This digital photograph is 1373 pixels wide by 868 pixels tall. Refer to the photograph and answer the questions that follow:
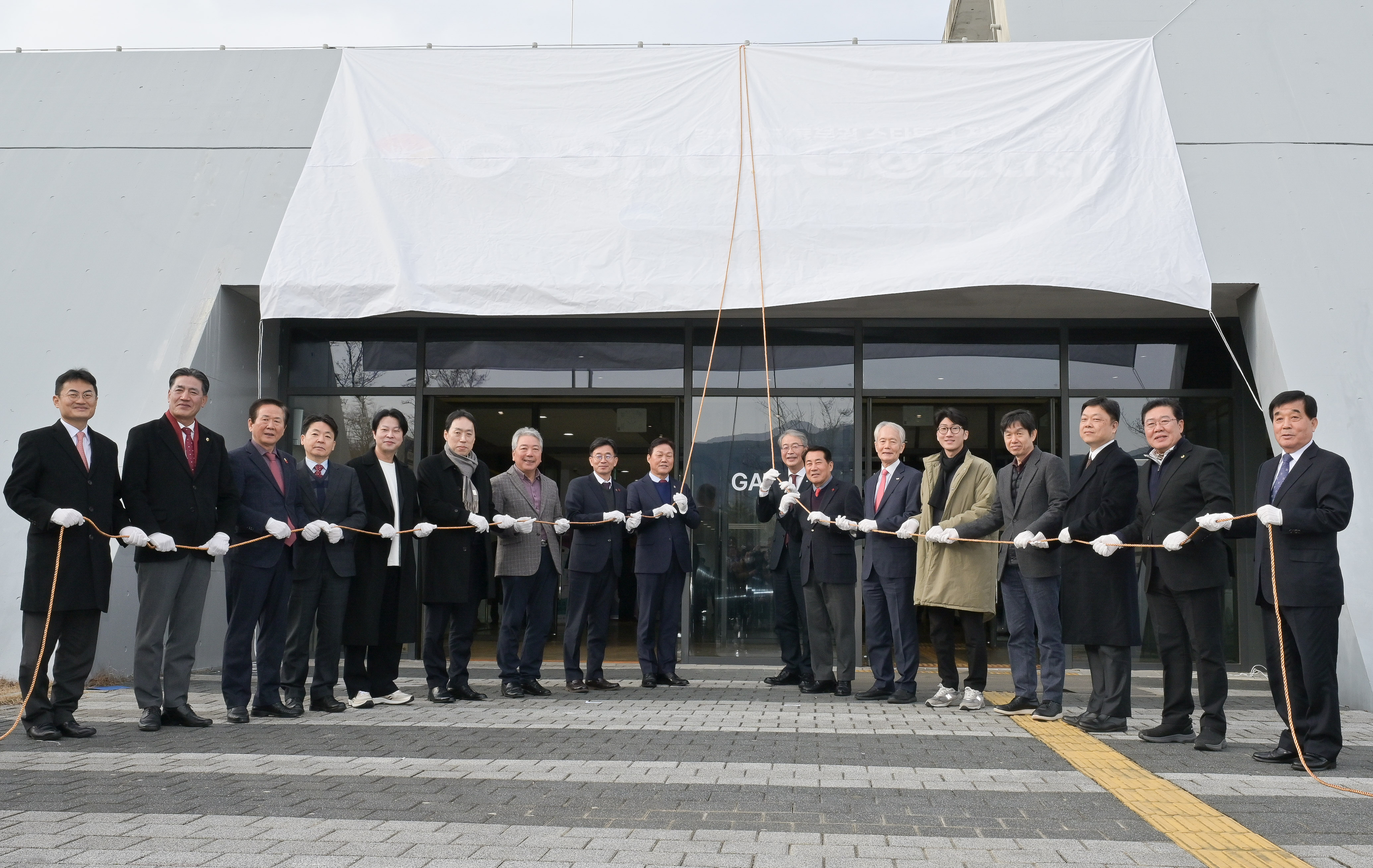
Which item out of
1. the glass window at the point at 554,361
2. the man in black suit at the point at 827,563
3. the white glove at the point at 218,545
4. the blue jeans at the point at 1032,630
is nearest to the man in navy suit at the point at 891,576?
the man in black suit at the point at 827,563

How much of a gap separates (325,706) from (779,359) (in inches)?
175

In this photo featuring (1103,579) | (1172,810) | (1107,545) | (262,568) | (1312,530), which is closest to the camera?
(1172,810)

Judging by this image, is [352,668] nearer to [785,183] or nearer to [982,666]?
[982,666]

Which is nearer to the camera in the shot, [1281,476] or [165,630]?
[1281,476]

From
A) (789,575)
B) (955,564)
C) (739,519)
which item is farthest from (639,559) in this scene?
(955,564)

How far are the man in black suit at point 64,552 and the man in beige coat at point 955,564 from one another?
13.7 ft

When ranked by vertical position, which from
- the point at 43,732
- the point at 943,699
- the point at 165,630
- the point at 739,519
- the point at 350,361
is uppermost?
the point at 350,361

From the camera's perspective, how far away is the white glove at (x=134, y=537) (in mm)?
5102

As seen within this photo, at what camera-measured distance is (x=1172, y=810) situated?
3.60 m

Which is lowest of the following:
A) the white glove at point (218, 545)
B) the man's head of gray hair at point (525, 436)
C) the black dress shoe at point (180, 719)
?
the black dress shoe at point (180, 719)

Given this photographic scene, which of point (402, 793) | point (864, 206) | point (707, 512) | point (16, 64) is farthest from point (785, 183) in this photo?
point (16, 64)

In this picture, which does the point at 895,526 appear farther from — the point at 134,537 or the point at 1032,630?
the point at 134,537

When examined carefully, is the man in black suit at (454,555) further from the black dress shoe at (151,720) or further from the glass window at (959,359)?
the glass window at (959,359)

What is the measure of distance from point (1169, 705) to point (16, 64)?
29.2 ft
